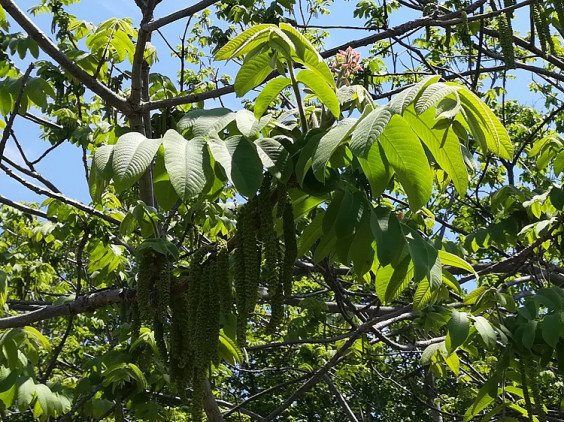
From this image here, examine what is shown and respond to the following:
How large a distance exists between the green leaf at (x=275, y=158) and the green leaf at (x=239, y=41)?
27 centimetres

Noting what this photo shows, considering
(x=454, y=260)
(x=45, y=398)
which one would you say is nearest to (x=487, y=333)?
(x=454, y=260)

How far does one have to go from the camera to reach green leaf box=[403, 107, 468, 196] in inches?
76.5

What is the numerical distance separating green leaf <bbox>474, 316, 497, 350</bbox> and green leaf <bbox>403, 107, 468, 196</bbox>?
1233 mm

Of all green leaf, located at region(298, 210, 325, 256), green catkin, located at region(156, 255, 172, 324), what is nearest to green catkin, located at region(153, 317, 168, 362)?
green catkin, located at region(156, 255, 172, 324)

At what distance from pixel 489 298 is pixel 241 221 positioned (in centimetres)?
181

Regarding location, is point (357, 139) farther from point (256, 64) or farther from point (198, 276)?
point (198, 276)

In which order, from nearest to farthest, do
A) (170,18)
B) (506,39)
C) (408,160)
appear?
(408,160), (170,18), (506,39)

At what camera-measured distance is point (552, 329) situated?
2869 millimetres

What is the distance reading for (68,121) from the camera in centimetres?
584

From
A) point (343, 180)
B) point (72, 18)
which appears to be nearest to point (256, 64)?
point (343, 180)

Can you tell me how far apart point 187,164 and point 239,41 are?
451 millimetres

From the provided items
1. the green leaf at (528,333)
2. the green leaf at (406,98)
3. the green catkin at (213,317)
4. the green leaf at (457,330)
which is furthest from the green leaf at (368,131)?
the green leaf at (528,333)

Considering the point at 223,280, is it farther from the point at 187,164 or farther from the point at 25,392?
the point at 25,392

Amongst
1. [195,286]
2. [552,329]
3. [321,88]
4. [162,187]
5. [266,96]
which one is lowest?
[552,329]
